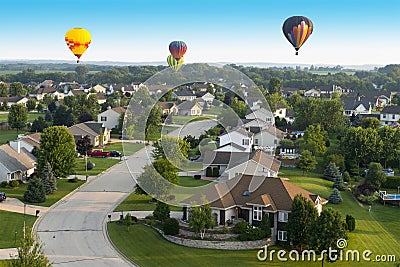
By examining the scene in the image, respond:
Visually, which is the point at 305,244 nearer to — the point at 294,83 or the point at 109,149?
the point at 109,149

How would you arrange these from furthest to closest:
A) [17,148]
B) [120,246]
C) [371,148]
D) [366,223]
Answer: [371,148], [17,148], [366,223], [120,246]

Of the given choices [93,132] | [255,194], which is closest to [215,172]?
[255,194]

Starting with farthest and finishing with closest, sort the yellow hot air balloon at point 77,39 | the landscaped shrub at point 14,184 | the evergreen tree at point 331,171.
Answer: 1. the evergreen tree at point 331,171
2. the yellow hot air balloon at point 77,39
3. the landscaped shrub at point 14,184

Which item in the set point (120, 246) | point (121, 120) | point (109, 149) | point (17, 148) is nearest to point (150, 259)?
point (120, 246)

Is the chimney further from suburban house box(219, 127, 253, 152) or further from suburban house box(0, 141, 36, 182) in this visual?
suburban house box(219, 127, 253, 152)

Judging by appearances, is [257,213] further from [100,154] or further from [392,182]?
[100,154]

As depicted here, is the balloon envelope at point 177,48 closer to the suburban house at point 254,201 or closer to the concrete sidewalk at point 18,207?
the concrete sidewalk at point 18,207

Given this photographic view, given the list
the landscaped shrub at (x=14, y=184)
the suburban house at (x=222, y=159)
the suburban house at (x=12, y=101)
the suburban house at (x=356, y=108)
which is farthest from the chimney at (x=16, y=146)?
the suburban house at (x=356, y=108)

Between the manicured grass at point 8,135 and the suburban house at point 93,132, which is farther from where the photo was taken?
the manicured grass at point 8,135
